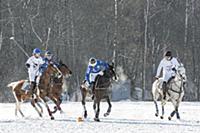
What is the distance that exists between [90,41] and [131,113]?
25.2m

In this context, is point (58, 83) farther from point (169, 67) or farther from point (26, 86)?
point (169, 67)

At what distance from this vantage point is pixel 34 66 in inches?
969

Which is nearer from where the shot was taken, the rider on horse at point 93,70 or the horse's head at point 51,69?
the rider on horse at point 93,70

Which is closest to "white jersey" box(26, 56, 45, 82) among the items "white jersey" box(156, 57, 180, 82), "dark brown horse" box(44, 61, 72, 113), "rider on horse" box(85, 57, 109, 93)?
"dark brown horse" box(44, 61, 72, 113)

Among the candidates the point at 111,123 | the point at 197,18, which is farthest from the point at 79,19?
the point at 111,123

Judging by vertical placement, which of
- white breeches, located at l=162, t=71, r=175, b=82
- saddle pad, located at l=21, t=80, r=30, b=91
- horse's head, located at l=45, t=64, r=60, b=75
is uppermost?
horse's head, located at l=45, t=64, r=60, b=75

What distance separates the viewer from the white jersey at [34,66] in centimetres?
2458

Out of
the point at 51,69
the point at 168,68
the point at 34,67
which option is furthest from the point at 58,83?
the point at 168,68

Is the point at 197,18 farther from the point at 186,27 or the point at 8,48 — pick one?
the point at 8,48

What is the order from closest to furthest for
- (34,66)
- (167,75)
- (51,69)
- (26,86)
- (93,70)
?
(93,70), (51,69), (167,75), (34,66), (26,86)

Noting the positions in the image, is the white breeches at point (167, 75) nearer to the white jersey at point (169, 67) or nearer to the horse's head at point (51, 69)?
the white jersey at point (169, 67)

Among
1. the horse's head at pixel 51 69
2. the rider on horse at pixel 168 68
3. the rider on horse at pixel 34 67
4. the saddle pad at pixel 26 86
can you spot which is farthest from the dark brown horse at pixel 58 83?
the rider on horse at pixel 168 68

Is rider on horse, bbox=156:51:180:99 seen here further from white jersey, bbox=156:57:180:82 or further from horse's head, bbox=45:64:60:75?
horse's head, bbox=45:64:60:75

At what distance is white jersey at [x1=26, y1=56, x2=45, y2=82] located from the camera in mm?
24578
